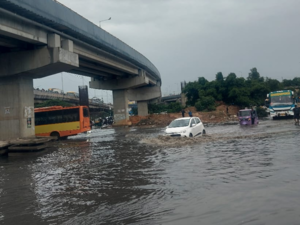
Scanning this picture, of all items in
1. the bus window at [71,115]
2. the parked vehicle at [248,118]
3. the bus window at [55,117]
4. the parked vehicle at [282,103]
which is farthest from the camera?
the parked vehicle at [282,103]

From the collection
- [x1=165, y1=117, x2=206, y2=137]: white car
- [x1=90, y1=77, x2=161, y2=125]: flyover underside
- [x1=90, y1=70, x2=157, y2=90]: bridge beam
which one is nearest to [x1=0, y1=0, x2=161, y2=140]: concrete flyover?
[x1=165, y1=117, x2=206, y2=137]: white car

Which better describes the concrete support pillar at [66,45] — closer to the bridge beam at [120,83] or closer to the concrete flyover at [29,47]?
A: the concrete flyover at [29,47]

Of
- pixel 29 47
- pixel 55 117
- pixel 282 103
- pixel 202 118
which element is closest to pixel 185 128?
pixel 29 47

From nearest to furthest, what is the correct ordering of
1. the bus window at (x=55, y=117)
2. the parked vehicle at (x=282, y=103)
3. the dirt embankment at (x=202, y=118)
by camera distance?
the bus window at (x=55, y=117) < the parked vehicle at (x=282, y=103) < the dirt embankment at (x=202, y=118)

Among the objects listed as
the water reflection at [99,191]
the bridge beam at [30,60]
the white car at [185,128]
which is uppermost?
the bridge beam at [30,60]

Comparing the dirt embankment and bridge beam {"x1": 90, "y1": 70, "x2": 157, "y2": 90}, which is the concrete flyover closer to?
bridge beam {"x1": 90, "y1": 70, "x2": 157, "y2": 90}

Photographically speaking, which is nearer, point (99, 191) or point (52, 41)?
point (99, 191)

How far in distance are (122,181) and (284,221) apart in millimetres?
4305

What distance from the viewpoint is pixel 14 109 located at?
67.5ft

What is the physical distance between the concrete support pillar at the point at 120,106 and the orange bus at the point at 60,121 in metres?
17.2

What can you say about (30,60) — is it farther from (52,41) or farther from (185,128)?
(185,128)

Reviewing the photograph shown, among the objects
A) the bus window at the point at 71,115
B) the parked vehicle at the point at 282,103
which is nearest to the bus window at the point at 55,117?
the bus window at the point at 71,115

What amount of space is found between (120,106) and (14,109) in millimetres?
23935

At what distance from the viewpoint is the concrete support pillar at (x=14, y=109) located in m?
20.6
